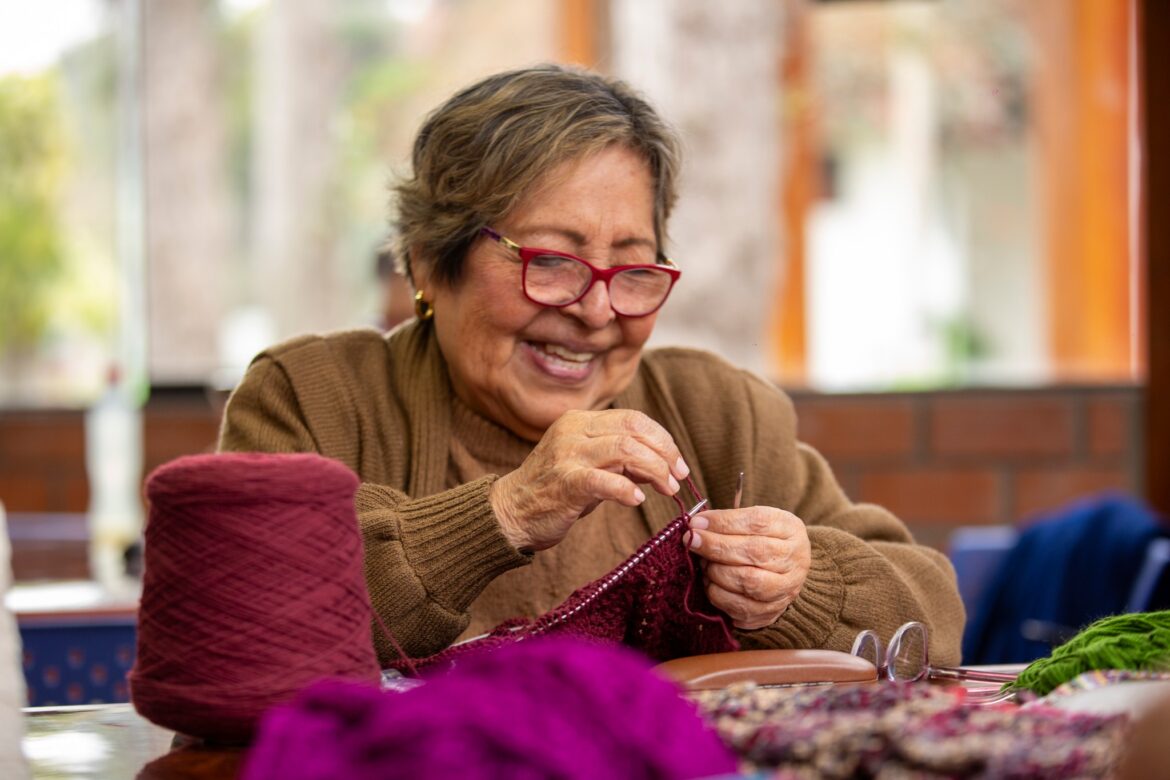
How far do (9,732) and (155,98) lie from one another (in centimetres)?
438

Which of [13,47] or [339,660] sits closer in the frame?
[339,660]

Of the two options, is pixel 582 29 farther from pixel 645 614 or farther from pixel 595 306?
pixel 645 614

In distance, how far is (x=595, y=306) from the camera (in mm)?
1893

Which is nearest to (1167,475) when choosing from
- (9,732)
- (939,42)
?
(939,42)

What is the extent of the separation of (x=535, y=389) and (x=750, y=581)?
1.44 ft

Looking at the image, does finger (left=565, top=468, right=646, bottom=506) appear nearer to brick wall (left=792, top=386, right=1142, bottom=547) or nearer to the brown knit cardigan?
the brown knit cardigan

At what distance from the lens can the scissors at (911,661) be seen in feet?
5.11

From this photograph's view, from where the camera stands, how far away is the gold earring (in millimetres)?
2057

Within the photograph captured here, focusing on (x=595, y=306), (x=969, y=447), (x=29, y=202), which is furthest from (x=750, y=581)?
(x=29, y=202)

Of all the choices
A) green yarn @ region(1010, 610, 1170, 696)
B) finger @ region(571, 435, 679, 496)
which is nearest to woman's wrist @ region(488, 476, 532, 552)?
finger @ region(571, 435, 679, 496)

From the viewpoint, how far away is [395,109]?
17.4 feet

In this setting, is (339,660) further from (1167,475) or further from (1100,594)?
(1167,475)

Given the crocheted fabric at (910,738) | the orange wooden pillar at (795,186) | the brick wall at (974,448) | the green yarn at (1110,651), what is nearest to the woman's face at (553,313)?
the green yarn at (1110,651)

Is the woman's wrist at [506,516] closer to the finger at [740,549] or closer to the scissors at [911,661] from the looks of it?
the finger at [740,549]
